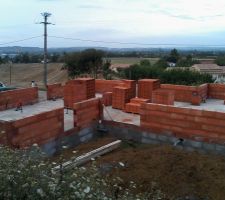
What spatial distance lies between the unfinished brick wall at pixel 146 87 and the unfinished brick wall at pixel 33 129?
16.8ft

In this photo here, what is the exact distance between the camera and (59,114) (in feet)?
27.5

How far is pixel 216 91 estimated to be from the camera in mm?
14359

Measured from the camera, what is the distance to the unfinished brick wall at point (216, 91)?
46.6 ft

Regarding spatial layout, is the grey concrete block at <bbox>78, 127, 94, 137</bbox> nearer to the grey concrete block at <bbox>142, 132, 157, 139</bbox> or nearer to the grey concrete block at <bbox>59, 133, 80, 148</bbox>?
the grey concrete block at <bbox>59, 133, 80, 148</bbox>

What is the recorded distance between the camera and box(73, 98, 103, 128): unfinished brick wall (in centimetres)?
898

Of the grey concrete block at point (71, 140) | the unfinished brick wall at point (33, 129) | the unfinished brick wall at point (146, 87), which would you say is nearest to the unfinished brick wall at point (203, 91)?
the unfinished brick wall at point (146, 87)

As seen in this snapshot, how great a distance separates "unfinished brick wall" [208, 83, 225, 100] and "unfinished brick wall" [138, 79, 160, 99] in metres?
2.81

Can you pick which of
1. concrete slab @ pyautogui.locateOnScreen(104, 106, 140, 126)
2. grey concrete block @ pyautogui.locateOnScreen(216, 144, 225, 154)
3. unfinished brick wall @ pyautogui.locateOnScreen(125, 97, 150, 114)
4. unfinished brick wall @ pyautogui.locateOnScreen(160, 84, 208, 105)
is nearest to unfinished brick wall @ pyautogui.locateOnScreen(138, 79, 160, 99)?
unfinished brick wall @ pyautogui.locateOnScreen(125, 97, 150, 114)

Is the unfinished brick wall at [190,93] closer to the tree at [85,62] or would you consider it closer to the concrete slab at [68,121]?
the concrete slab at [68,121]

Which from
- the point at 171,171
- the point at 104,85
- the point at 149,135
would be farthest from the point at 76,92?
the point at 171,171

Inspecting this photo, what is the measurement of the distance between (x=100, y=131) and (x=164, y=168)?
3.28 meters

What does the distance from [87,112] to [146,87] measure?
4.04 metres

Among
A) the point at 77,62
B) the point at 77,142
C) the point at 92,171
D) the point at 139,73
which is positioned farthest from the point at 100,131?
the point at 77,62

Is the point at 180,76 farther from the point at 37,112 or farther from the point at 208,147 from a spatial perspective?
the point at 208,147
